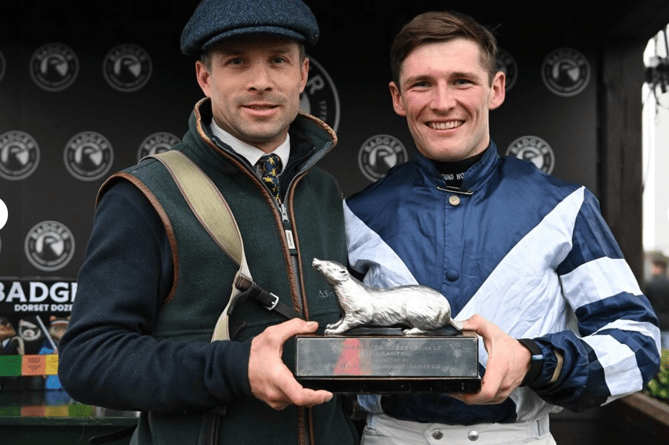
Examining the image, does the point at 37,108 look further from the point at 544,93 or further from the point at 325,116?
the point at 544,93

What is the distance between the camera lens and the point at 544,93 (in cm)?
388

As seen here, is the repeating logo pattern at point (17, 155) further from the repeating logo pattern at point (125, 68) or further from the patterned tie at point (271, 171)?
the patterned tie at point (271, 171)

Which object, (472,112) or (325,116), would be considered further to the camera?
(325,116)

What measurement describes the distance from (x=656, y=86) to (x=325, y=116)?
62.8 inches

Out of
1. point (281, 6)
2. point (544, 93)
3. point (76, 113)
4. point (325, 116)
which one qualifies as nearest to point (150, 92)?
point (76, 113)

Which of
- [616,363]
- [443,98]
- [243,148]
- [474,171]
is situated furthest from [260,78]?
[616,363]

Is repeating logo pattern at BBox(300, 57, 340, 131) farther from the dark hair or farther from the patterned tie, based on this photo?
the patterned tie

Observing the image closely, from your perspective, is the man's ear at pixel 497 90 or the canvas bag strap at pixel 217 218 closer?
the canvas bag strap at pixel 217 218

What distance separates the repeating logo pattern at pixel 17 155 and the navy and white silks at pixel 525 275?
227 centimetres

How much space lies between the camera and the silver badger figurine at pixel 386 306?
5.43 ft

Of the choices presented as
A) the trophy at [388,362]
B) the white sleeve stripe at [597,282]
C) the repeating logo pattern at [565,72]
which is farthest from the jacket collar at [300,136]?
the repeating logo pattern at [565,72]

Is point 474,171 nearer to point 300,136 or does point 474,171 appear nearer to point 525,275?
point 525,275

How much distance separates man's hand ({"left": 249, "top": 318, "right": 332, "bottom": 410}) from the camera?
5.02 ft

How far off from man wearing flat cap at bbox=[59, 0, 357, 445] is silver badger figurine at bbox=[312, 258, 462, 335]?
93 millimetres
